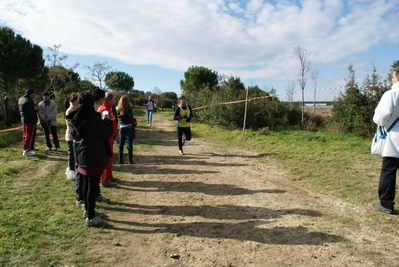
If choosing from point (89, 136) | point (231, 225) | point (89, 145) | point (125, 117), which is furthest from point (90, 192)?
point (125, 117)

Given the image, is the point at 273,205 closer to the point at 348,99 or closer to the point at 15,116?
the point at 348,99

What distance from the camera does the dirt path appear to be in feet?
10.5

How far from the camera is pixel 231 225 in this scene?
160 inches

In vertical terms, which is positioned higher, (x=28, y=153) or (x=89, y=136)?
(x=89, y=136)

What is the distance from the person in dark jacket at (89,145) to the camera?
12.9ft

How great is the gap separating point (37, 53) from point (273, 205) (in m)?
16.9

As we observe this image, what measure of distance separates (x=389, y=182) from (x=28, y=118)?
8815 mm

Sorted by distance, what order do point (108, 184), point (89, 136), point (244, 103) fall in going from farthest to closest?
point (244, 103) < point (108, 184) < point (89, 136)

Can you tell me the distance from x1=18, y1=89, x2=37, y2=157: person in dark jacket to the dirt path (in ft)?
11.4

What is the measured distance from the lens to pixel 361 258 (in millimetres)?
3166

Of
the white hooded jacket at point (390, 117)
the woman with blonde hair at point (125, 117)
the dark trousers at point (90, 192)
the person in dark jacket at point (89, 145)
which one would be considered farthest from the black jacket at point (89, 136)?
the white hooded jacket at point (390, 117)

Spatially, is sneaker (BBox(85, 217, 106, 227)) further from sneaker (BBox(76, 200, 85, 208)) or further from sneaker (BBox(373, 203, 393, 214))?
sneaker (BBox(373, 203, 393, 214))

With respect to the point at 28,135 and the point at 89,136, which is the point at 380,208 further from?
the point at 28,135

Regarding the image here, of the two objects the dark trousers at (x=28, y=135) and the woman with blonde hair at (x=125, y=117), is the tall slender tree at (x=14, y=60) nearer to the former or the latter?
the dark trousers at (x=28, y=135)
